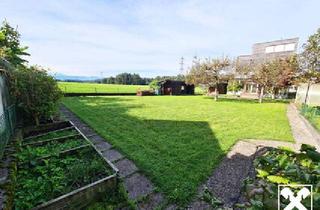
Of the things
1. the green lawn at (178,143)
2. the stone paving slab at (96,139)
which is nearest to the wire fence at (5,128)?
the stone paving slab at (96,139)

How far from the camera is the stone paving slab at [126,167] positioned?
4.72 metres

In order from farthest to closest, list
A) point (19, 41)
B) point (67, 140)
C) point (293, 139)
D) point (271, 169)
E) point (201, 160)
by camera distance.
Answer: point (19, 41) < point (293, 139) < point (67, 140) < point (201, 160) < point (271, 169)

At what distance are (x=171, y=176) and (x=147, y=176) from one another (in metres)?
0.61

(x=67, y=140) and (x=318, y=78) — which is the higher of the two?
(x=318, y=78)

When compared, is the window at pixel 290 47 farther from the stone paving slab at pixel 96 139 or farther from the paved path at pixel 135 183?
the paved path at pixel 135 183

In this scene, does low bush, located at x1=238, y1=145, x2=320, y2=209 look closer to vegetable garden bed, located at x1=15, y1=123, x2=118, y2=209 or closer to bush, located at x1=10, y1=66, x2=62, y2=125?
vegetable garden bed, located at x1=15, y1=123, x2=118, y2=209

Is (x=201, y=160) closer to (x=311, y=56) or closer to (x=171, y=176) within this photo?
(x=171, y=176)

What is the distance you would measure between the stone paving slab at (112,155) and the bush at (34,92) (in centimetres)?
381

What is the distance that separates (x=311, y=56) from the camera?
565 inches

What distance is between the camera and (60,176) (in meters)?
4.04

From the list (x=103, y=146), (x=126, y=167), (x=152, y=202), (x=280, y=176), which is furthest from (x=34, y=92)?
(x=280, y=176)

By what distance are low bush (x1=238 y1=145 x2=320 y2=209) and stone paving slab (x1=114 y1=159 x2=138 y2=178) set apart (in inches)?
132

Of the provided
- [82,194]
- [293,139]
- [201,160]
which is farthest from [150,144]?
[293,139]

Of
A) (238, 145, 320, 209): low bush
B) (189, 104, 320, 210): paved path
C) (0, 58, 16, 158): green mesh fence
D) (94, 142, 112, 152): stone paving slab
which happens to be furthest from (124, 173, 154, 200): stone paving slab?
(0, 58, 16, 158): green mesh fence
